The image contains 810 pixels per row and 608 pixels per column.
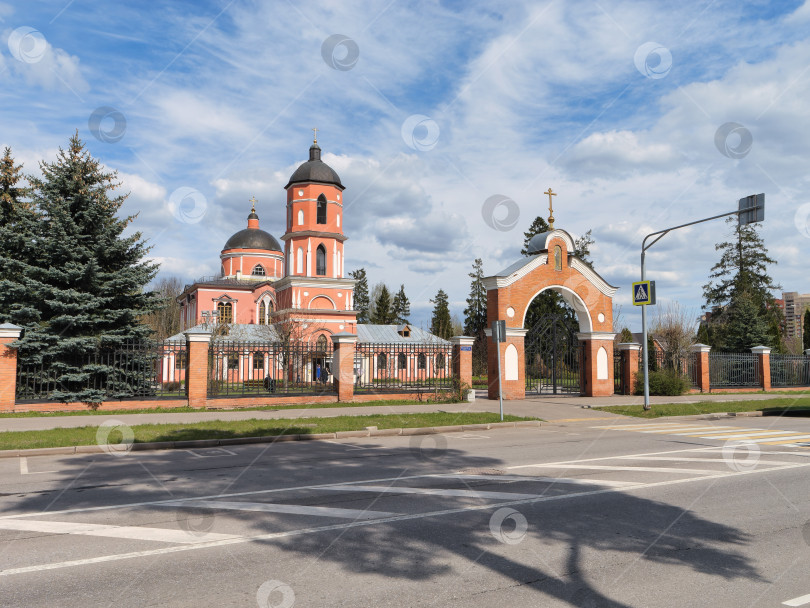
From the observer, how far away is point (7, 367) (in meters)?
17.1

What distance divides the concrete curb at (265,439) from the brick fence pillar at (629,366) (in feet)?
35.1

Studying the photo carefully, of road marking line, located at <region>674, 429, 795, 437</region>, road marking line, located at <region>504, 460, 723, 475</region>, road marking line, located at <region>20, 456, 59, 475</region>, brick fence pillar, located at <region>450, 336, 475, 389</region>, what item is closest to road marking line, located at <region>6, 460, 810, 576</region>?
road marking line, located at <region>504, 460, 723, 475</region>

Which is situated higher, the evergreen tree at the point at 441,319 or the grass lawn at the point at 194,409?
the evergreen tree at the point at 441,319

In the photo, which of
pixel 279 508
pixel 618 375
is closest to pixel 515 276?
pixel 618 375

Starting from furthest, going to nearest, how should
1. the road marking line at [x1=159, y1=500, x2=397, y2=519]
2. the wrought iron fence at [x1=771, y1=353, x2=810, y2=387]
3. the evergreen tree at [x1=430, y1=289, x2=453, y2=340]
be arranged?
the evergreen tree at [x1=430, y1=289, x2=453, y2=340] → the wrought iron fence at [x1=771, y1=353, x2=810, y2=387] → the road marking line at [x1=159, y1=500, x2=397, y2=519]

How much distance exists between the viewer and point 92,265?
1991 cm

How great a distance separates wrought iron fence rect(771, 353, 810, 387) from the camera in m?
31.7

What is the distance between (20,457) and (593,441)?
1126cm

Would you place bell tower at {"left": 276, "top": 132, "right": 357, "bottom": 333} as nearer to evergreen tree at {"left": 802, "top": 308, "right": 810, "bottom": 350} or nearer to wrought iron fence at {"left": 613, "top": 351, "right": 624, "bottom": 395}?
wrought iron fence at {"left": 613, "top": 351, "right": 624, "bottom": 395}

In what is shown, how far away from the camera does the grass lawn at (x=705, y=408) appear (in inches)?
755

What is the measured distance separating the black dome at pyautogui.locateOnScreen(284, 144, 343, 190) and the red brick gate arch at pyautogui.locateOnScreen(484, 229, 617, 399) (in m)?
25.0

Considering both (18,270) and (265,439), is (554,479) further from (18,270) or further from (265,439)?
(18,270)

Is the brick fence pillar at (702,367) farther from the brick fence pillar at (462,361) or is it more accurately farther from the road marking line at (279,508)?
the road marking line at (279,508)

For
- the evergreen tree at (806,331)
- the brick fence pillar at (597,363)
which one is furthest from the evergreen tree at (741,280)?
the brick fence pillar at (597,363)
